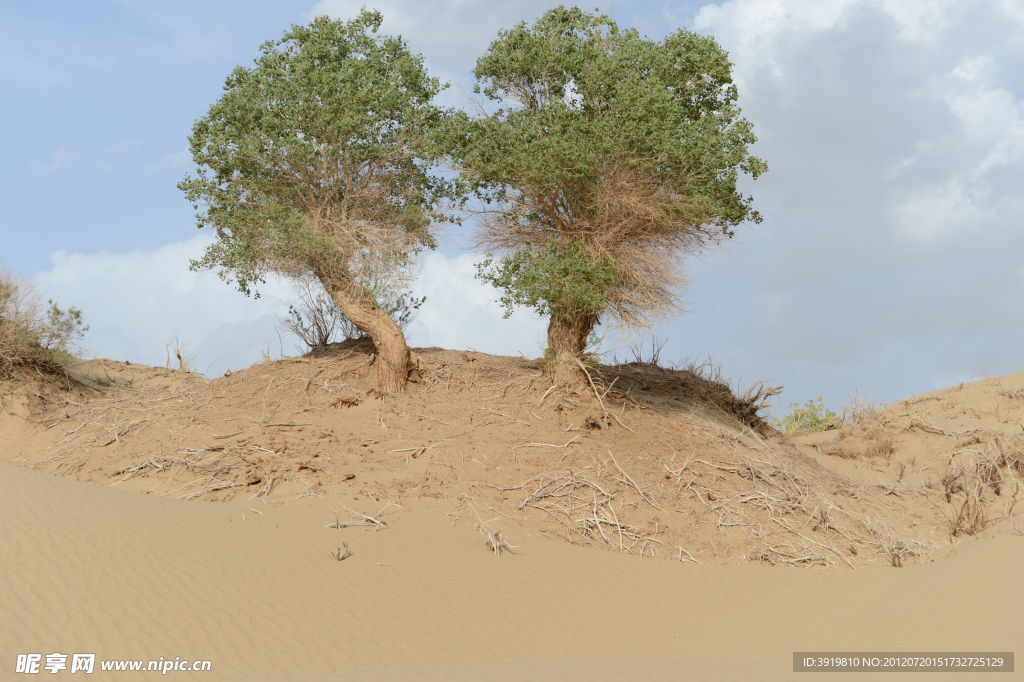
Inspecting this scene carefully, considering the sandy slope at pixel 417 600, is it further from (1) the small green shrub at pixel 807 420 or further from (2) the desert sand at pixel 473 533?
(1) the small green shrub at pixel 807 420

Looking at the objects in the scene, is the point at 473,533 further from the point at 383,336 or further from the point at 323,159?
the point at 323,159

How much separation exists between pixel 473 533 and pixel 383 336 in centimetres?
561

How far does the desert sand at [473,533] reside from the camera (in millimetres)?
7512

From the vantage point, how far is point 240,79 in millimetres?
14484

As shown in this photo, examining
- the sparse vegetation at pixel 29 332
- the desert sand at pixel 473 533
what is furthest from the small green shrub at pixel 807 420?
the sparse vegetation at pixel 29 332

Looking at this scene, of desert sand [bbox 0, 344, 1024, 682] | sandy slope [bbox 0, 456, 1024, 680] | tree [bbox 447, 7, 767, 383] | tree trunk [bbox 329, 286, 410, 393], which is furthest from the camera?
tree trunk [bbox 329, 286, 410, 393]

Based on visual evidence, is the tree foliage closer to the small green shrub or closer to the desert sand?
the desert sand

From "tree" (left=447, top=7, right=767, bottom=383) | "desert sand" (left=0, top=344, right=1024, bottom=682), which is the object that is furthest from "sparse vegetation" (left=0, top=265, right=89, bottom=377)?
"tree" (left=447, top=7, right=767, bottom=383)

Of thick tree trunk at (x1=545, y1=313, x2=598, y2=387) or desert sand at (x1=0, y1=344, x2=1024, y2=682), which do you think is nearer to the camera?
desert sand at (x1=0, y1=344, x2=1024, y2=682)

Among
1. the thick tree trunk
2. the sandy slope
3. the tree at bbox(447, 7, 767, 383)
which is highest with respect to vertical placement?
the tree at bbox(447, 7, 767, 383)

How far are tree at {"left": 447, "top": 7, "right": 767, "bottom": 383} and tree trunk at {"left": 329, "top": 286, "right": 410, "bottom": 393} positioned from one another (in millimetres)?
2734

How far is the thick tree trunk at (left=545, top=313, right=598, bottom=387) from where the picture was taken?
14148mm

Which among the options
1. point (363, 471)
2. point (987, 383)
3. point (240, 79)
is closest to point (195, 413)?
point (363, 471)

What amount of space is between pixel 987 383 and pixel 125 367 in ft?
74.7
